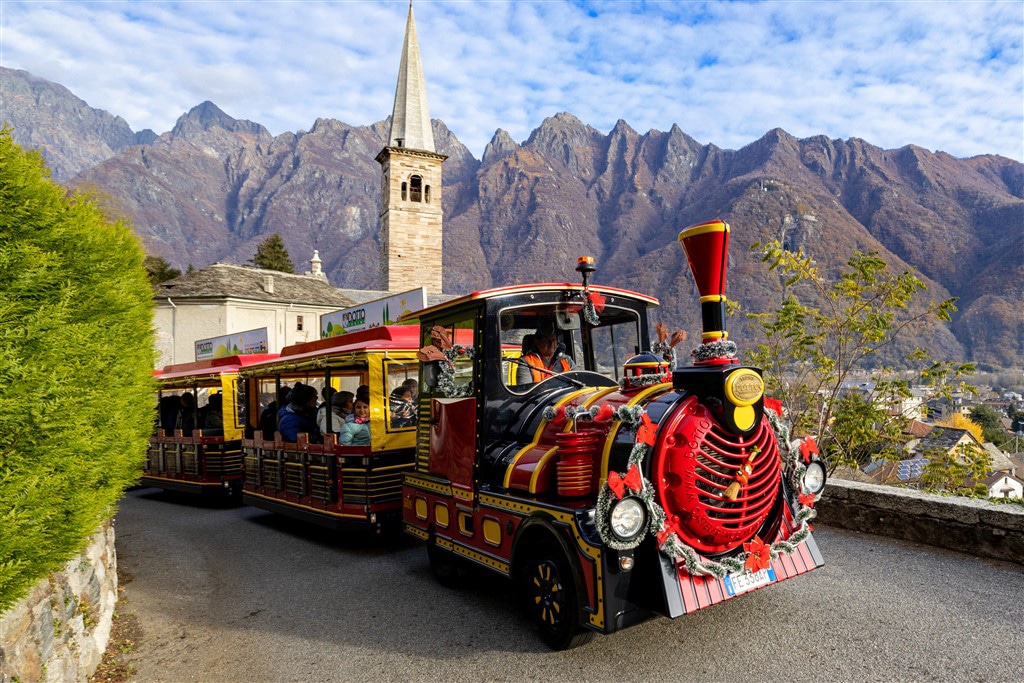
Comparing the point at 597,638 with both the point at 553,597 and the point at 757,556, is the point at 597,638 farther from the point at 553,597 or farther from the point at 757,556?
the point at 757,556

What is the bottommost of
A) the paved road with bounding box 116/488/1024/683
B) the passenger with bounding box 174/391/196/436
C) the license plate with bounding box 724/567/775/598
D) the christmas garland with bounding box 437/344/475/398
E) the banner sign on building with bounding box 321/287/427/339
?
the paved road with bounding box 116/488/1024/683

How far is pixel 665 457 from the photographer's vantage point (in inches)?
152

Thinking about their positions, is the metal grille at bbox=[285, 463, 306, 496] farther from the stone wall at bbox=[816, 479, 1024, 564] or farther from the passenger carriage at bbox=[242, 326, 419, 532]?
the stone wall at bbox=[816, 479, 1024, 564]

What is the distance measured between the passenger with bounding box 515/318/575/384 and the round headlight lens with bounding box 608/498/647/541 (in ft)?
6.05

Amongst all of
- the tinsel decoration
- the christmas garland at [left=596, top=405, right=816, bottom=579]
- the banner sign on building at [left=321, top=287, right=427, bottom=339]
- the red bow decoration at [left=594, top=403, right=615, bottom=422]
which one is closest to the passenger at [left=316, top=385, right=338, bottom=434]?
the banner sign on building at [left=321, top=287, right=427, bottom=339]

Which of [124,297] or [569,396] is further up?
[124,297]

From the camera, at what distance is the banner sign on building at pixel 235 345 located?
937 inches

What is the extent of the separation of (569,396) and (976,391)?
8.19 metres

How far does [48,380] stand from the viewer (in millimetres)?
3193

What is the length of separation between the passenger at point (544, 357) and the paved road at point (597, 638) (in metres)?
1.97

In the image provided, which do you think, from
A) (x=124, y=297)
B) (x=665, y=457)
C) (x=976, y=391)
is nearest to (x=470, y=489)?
(x=665, y=457)

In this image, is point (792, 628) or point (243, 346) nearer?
point (792, 628)

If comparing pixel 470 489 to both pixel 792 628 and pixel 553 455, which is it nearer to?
pixel 553 455

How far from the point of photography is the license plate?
402cm
